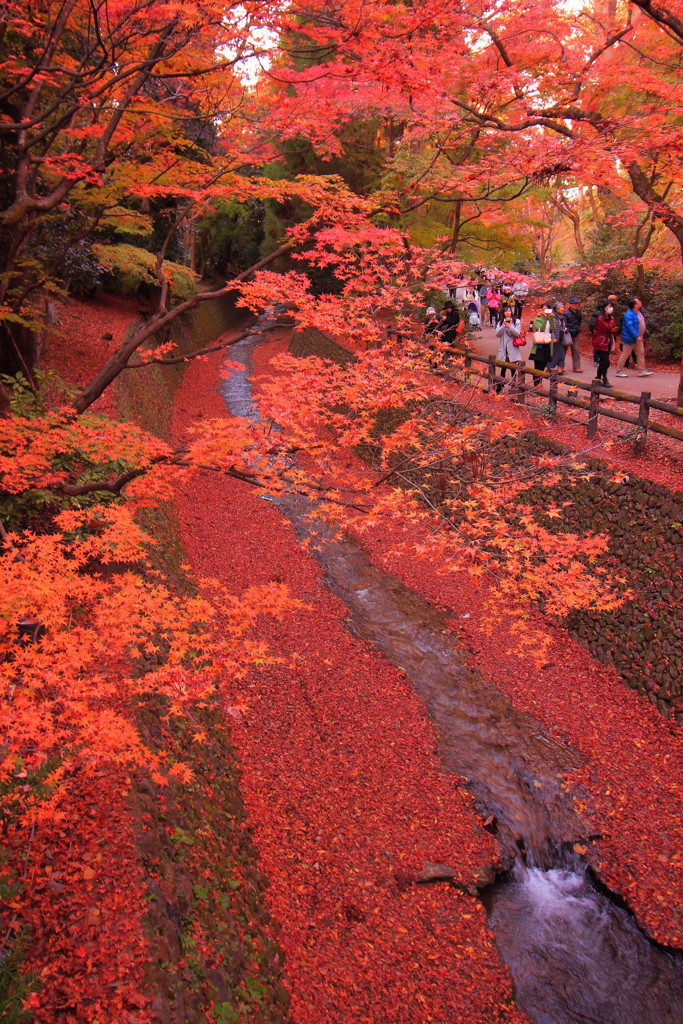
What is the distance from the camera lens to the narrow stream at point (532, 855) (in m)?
5.21

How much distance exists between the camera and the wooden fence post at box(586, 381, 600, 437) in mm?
10656

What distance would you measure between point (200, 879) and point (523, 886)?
350 centimetres

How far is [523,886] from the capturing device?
→ 619 centimetres

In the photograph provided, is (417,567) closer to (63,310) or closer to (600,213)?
(63,310)

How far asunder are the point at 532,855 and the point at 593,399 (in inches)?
296

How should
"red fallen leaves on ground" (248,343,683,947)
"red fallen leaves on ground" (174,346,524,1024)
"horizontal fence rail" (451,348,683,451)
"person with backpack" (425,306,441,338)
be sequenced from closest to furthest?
"red fallen leaves on ground" (174,346,524,1024) → "red fallen leaves on ground" (248,343,683,947) → "horizontal fence rail" (451,348,683,451) → "person with backpack" (425,306,441,338)

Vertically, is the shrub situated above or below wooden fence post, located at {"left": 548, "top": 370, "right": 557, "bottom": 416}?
above

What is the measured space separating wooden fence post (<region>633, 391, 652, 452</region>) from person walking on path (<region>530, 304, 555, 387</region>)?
3.48m

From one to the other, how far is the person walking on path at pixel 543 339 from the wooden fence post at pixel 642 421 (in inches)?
137

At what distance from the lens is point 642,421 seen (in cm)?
991

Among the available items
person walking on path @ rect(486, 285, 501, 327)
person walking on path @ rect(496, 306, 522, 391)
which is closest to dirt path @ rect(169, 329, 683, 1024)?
person walking on path @ rect(496, 306, 522, 391)

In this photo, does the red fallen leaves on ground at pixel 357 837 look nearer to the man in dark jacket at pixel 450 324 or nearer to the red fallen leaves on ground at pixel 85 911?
the red fallen leaves on ground at pixel 85 911

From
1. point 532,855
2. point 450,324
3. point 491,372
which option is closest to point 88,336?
point 450,324

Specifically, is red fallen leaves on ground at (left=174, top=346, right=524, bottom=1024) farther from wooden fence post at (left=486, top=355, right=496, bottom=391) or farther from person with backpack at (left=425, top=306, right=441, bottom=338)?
person with backpack at (left=425, top=306, right=441, bottom=338)
